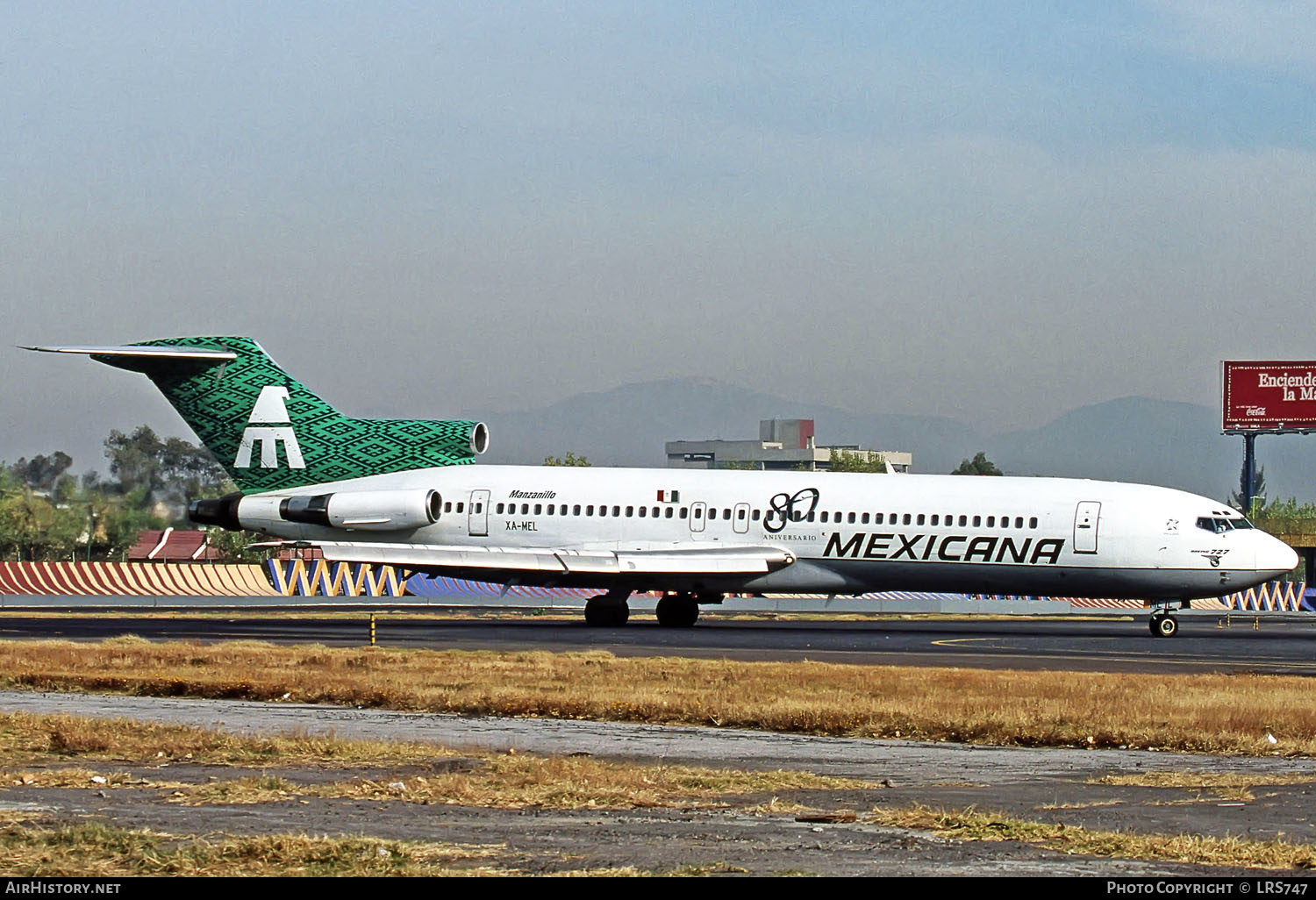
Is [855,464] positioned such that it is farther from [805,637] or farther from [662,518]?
[805,637]

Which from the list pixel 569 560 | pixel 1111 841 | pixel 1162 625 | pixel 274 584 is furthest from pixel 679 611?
pixel 1111 841

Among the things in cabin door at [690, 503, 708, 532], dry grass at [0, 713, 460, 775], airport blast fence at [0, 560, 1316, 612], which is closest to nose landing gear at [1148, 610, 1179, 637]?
cabin door at [690, 503, 708, 532]

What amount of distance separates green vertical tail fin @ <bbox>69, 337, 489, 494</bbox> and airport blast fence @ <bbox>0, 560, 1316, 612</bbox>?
978 centimetres

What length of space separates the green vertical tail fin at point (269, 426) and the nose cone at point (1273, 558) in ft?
69.0

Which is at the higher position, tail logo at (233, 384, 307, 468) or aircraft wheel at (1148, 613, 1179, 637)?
tail logo at (233, 384, 307, 468)

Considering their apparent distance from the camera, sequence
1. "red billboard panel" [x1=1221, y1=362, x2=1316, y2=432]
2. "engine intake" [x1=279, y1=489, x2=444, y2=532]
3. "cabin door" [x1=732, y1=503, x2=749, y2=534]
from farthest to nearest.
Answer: "red billboard panel" [x1=1221, y1=362, x2=1316, y2=432] → "engine intake" [x1=279, y1=489, x2=444, y2=532] → "cabin door" [x1=732, y1=503, x2=749, y2=534]

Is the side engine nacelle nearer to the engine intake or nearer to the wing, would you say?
the engine intake

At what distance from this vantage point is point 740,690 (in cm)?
2347

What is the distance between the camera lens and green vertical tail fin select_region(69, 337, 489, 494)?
164ft

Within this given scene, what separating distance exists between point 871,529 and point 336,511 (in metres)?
14.3

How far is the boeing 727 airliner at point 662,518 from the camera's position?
143 feet

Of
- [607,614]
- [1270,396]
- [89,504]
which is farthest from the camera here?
[1270,396]

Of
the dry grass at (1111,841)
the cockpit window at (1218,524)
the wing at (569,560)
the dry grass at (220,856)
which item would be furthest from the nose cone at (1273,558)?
the dry grass at (220,856)
